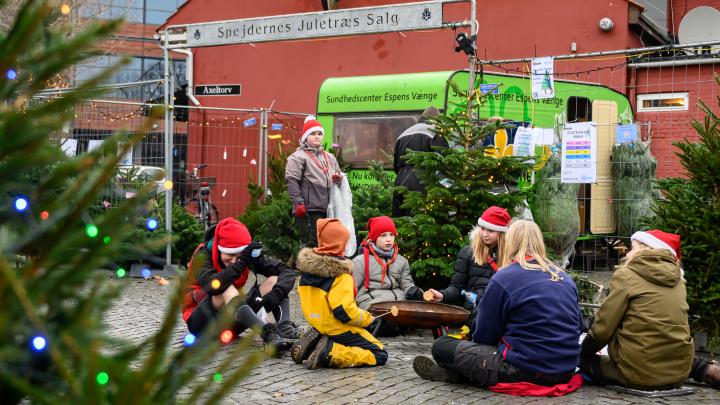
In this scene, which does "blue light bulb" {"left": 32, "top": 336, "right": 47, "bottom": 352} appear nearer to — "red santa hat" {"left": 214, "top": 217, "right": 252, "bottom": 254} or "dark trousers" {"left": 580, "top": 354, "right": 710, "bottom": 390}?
"dark trousers" {"left": 580, "top": 354, "right": 710, "bottom": 390}

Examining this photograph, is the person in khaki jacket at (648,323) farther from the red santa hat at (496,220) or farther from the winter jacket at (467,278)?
the winter jacket at (467,278)

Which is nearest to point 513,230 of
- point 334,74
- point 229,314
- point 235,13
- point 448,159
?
point 448,159

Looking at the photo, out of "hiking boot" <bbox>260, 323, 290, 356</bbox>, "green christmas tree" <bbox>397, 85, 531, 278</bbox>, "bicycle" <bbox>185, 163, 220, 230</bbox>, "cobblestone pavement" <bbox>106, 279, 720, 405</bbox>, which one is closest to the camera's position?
"cobblestone pavement" <bbox>106, 279, 720, 405</bbox>

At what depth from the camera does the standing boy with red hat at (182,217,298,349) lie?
698 centimetres

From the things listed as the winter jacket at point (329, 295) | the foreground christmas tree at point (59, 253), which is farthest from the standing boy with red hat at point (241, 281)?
the foreground christmas tree at point (59, 253)

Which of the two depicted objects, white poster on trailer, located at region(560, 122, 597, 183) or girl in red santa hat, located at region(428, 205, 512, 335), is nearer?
girl in red santa hat, located at region(428, 205, 512, 335)

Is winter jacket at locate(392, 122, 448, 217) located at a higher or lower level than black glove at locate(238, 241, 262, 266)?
higher

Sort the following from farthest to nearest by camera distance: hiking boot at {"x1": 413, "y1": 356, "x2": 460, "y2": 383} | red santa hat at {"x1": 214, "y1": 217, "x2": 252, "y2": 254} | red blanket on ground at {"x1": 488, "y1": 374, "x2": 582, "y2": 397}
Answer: red santa hat at {"x1": 214, "y1": 217, "x2": 252, "y2": 254} < hiking boot at {"x1": 413, "y1": 356, "x2": 460, "y2": 383} < red blanket on ground at {"x1": 488, "y1": 374, "x2": 582, "y2": 397}

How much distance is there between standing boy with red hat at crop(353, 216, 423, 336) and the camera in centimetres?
808

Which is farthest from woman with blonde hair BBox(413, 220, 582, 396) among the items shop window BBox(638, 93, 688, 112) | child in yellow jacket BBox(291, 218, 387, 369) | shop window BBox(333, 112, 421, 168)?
shop window BBox(638, 93, 688, 112)

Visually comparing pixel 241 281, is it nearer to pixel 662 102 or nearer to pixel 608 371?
pixel 608 371

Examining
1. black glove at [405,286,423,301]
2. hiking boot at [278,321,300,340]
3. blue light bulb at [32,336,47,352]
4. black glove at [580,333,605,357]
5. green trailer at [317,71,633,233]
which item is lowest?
hiking boot at [278,321,300,340]

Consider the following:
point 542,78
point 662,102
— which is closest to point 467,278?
point 542,78

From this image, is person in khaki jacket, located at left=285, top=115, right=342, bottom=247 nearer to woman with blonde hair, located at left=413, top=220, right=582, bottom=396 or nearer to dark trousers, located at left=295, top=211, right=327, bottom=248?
dark trousers, located at left=295, top=211, right=327, bottom=248
